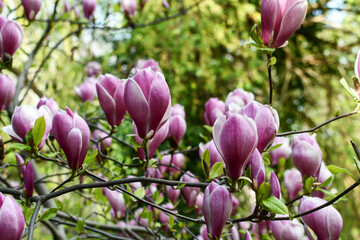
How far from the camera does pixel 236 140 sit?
430mm

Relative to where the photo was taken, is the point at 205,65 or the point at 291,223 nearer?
the point at 291,223

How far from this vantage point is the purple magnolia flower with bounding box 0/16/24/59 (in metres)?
0.72

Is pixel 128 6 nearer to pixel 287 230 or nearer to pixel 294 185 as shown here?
pixel 294 185

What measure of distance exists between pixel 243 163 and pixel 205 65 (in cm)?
203

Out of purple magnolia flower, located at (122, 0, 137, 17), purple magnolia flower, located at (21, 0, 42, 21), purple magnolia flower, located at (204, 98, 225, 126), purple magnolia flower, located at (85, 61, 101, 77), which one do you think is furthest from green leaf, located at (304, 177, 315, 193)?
purple magnolia flower, located at (85, 61, 101, 77)

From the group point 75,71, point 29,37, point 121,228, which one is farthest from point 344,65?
point 29,37

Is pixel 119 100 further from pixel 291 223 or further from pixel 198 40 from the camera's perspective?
pixel 198 40

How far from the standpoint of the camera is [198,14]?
2.46 meters

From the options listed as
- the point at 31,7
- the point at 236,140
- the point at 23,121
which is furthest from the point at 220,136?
the point at 31,7

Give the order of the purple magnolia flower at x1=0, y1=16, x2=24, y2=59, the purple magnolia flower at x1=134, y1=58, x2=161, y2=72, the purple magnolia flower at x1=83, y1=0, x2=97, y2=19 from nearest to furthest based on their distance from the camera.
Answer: the purple magnolia flower at x1=0, y1=16, x2=24, y2=59 → the purple magnolia flower at x1=134, y1=58, x2=161, y2=72 → the purple magnolia flower at x1=83, y1=0, x2=97, y2=19

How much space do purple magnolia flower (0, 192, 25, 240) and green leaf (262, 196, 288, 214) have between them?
1.04ft

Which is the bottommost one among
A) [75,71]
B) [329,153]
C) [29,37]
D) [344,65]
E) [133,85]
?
[329,153]

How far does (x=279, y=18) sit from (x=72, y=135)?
0.38 m

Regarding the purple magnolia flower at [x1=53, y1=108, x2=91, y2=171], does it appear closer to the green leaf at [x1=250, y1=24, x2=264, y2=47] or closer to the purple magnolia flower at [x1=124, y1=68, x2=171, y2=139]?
the purple magnolia flower at [x1=124, y1=68, x2=171, y2=139]
